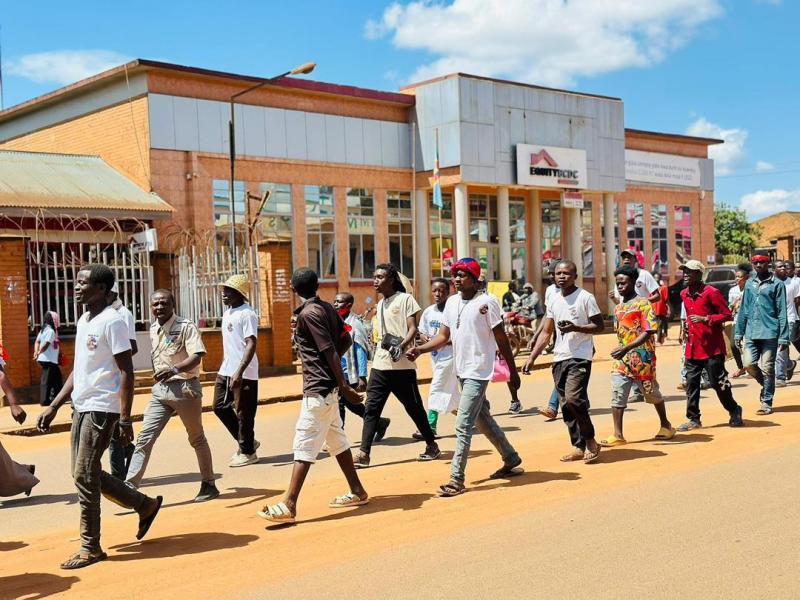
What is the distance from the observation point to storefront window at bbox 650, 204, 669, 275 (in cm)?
4225

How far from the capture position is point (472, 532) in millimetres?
6598

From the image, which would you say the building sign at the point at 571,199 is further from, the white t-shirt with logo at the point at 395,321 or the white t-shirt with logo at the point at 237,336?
the white t-shirt with logo at the point at 237,336

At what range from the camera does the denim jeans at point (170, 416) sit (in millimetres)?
8172

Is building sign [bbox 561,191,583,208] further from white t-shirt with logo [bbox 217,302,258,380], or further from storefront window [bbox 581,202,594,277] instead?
white t-shirt with logo [bbox 217,302,258,380]

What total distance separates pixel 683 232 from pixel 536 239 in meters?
10.9

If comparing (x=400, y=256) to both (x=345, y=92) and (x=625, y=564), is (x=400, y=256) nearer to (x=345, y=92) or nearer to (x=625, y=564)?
(x=345, y=92)

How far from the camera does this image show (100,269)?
659 cm

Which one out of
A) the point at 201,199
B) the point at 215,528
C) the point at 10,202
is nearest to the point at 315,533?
the point at 215,528

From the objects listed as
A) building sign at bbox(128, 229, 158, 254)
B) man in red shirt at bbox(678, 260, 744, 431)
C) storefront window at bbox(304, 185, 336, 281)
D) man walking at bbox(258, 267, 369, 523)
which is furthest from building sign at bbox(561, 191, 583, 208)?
man walking at bbox(258, 267, 369, 523)

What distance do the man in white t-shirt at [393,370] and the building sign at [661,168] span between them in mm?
32475

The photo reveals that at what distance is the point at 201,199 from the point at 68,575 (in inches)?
830

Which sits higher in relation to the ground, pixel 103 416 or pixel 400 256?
pixel 400 256

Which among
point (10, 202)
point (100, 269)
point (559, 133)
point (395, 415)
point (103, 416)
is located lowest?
point (395, 415)

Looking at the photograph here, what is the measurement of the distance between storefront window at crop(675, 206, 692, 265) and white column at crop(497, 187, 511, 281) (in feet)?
42.6
